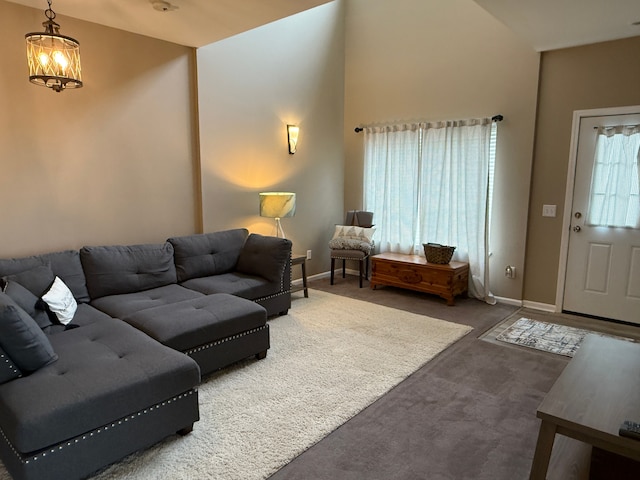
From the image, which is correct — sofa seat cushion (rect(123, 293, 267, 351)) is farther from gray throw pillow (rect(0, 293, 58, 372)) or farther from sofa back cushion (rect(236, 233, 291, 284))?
sofa back cushion (rect(236, 233, 291, 284))

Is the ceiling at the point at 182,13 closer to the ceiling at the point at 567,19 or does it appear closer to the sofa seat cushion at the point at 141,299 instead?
the ceiling at the point at 567,19

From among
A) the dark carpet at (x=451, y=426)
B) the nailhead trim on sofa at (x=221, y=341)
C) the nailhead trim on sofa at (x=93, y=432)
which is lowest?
the dark carpet at (x=451, y=426)

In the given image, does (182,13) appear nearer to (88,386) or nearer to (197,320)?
(197,320)

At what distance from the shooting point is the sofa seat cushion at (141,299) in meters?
2.93

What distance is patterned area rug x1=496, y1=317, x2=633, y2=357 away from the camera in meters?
3.36

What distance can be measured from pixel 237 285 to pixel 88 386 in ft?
5.94

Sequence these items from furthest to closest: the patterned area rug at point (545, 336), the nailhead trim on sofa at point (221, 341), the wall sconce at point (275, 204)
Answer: the wall sconce at point (275, 204)
the patterned area rug at point (545, 336)
the nailhead trim on sofa at point (221, 341)

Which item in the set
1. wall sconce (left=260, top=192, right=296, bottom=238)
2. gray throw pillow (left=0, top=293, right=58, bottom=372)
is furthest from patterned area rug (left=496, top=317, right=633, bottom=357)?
gray throw pillow (left=0, top=293, right=58, bottom=372)

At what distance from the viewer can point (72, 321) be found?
2.66 meters

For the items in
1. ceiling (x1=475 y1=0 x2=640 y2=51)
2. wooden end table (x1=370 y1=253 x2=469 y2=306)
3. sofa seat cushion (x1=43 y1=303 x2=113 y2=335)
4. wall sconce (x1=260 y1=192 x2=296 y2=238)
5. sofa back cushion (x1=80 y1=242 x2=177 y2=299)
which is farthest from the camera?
wooden end table (x1=370 y1=253 x2=469 y2=306)

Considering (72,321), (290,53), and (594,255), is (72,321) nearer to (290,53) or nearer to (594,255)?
(290,53)

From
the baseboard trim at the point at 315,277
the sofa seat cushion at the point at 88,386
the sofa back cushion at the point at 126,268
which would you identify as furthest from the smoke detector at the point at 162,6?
the baseboard trim at the point at 315,277

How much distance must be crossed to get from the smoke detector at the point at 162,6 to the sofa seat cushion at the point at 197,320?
84.3 inches

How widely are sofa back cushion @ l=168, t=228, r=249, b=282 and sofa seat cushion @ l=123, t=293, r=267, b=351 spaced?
734 millimetres
